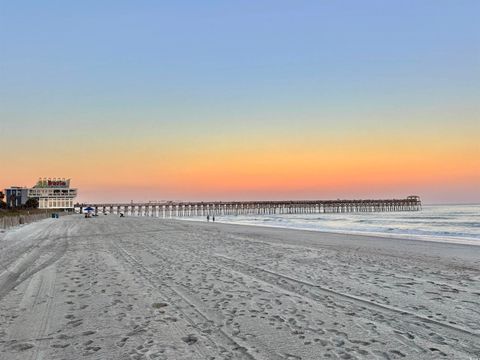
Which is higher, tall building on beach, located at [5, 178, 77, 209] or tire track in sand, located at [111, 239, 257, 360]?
tall building on beach, located at [5, 178, 77, 209]

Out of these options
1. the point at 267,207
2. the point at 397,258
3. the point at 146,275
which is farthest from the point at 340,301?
the point at 267,207

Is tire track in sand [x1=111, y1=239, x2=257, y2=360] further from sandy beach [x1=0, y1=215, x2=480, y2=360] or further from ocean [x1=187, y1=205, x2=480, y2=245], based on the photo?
ocean [x1=187, y1=205, x2=480, y2=245]

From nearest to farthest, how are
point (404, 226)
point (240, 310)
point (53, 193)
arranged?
point (240, 310) → point (404, 226) → point (53, 193)

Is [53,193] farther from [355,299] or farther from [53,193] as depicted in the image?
[355,299]

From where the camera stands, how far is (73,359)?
3.73 m

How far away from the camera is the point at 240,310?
5.50 meters

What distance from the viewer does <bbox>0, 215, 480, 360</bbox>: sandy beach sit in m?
3.96

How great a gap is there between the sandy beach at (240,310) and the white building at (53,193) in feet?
503

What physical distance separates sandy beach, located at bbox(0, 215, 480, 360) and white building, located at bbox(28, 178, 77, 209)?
153 meters

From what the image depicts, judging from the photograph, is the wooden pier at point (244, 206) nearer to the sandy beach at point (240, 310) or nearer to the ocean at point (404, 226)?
the ocean at point (404, 226)

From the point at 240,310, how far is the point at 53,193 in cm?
16522

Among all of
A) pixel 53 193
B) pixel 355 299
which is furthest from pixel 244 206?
pixel 355 299

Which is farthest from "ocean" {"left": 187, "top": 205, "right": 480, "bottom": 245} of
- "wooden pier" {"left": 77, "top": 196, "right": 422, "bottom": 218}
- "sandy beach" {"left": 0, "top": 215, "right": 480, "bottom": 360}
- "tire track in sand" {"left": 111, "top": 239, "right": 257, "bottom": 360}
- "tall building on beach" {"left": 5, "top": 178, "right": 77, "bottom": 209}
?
"tall building on beach" {"left": 5, "top": 178, "right": 77, "bottom": 209}

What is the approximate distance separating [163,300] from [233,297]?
118 centimetres
